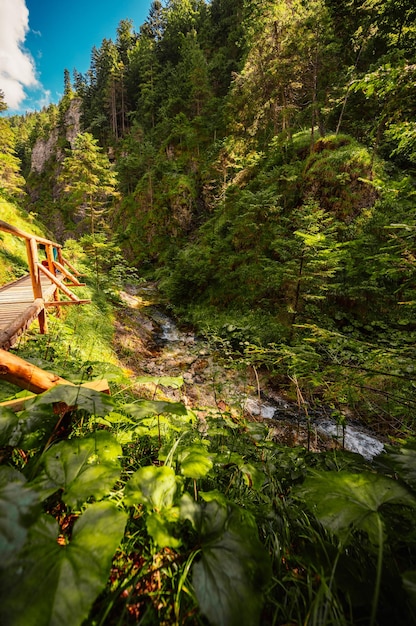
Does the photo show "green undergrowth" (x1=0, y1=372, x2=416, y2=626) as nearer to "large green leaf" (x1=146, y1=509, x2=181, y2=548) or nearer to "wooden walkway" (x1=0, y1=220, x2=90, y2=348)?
"large green leaf" (x1=146, y1=509, x2=181, y2=548)

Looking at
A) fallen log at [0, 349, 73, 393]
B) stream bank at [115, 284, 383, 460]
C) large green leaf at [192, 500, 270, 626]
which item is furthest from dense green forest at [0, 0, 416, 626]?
stream bank at [115, 284, 383, 460]

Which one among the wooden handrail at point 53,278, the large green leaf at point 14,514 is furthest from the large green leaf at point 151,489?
the wooden handrail at point 53,278

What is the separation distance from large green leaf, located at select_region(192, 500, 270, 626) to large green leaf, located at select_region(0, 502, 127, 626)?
9.6 inches

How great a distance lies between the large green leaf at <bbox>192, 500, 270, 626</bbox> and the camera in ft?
1.99

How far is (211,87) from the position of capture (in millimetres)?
25828

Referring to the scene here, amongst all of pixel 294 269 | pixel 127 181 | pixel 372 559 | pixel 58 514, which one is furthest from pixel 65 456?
pixel 127 181

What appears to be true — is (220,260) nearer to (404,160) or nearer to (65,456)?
(404,160)

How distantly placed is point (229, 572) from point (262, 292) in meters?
10.7

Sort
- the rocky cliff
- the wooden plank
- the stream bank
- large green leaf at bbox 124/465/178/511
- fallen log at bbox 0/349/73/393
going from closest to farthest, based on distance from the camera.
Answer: large green leaf at bbox 124/465/178/511 → fallen log at bbox 0/349/73/393 → the wooden plank → the stream bank → the rocky cliff

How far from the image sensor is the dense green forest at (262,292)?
Answer: 31.4 inches

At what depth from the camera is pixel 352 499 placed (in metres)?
0.93

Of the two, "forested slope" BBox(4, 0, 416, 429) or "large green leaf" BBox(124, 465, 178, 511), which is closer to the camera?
"large green leaf" BBox(124, 465, 178, 511)

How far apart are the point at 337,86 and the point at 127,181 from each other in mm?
22533

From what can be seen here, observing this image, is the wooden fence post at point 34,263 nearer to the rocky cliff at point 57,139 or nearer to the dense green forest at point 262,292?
the dense green forest at point 262,292
